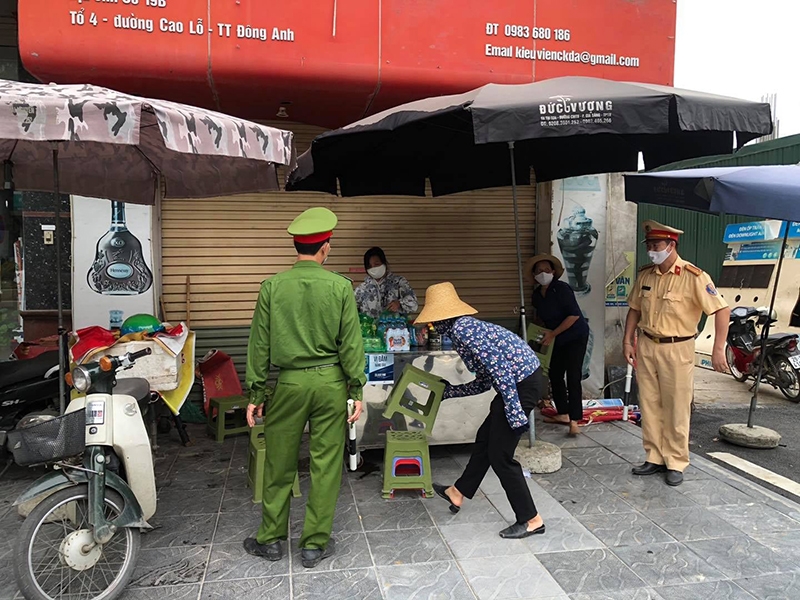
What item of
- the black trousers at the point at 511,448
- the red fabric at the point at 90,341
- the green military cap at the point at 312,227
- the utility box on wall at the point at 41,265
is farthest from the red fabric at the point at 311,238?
the utility box on wall at the point at 41,265

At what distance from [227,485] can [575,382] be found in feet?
11.1

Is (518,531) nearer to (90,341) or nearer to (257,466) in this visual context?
(257,466)

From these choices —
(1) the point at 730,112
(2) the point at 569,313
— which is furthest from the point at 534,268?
(1) the point at 730,112

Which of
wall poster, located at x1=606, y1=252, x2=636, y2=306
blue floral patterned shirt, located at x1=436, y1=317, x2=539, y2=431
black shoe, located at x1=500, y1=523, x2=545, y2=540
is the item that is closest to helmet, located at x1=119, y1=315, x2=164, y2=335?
blue floral patterned shirt, located at x1=436, y1=317, x2=539, y2=431

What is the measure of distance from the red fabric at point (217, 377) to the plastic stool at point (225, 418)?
18cm

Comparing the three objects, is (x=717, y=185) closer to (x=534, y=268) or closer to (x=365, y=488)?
(x=534, y=268)

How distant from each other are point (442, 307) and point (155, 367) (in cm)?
248

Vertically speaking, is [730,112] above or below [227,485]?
above

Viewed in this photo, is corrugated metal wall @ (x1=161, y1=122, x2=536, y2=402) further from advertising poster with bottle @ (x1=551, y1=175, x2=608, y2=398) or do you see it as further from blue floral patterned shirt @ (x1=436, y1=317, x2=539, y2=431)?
blue floral patterned shirt @ (x1=436, y1=317, x2=539, y2=431)

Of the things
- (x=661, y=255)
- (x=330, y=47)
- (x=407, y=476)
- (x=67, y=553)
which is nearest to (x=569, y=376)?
(x=661, y=255)

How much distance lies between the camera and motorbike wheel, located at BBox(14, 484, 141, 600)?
2730mm

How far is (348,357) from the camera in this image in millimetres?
3285

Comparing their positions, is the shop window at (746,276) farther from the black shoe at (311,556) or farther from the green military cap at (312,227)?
the black shoe at (311,556)

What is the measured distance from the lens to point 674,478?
446 centimetres
